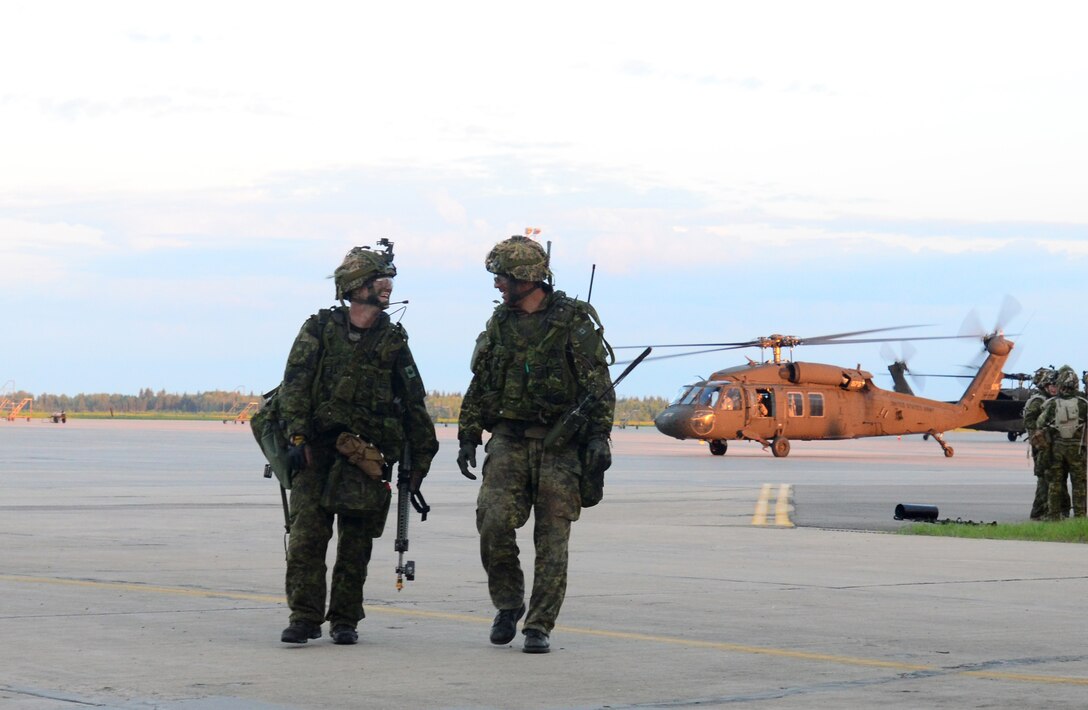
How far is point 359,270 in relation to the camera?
893cm

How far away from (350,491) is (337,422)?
Answer: 1.20 feet

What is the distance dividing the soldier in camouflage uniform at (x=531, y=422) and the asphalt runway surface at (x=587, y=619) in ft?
1.64

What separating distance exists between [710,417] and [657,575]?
114 ft

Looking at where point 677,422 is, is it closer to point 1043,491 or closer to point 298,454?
point 1043,491

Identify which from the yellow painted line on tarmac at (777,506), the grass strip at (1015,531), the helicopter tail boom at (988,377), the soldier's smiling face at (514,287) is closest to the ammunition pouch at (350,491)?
the soldier's smiling face at (514,287)

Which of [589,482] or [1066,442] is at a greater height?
[1066,442]

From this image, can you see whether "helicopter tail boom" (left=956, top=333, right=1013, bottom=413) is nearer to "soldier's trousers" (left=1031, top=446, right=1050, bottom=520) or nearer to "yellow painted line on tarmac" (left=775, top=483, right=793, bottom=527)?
"yellow painted line on tarmac" (left=775, top=483, right=793, bottom=527)

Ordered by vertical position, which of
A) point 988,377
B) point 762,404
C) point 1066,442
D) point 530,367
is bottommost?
point 1066,442

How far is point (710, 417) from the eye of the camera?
4716cm

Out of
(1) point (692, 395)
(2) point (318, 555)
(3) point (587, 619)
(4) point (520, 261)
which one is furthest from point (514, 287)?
(1) point (692, 395)

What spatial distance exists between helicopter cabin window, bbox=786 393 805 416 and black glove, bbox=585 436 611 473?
39870 millimetres

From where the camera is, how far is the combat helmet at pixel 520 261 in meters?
8.90

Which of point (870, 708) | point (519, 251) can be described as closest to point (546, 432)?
point (519, 251)

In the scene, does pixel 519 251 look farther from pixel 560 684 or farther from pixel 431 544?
pixel 431 544
